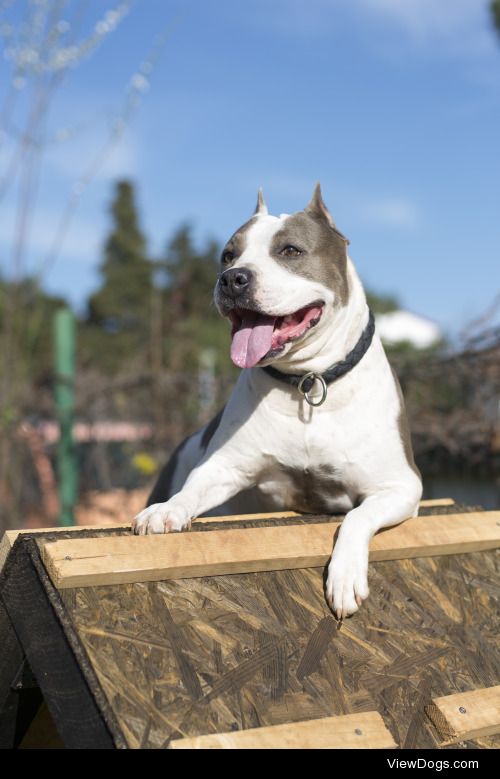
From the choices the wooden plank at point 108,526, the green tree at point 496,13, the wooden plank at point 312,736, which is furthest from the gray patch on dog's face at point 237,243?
the green tree at point 496,13

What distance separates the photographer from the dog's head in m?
2.73

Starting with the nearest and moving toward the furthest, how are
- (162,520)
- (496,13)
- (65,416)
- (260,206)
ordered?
(162,520)
(260,206)
(65,416)
(496,13)

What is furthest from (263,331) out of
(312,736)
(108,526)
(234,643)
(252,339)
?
(312,736)

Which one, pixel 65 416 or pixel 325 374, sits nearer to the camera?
pixel 325 374

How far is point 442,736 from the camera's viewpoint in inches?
84.4

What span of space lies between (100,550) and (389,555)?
37.9 inches

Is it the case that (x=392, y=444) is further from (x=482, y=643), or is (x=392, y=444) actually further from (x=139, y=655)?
(x=139, y=655)

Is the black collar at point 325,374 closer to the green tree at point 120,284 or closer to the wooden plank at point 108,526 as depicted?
the wooden plank at point 108,526

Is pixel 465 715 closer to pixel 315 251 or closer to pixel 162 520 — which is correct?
pixel 162 520

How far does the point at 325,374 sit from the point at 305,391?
93mm

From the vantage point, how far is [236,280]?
2729mm

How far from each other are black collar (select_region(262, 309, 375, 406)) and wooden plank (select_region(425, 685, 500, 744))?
3.58 ft

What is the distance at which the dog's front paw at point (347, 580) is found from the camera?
240 centimetres

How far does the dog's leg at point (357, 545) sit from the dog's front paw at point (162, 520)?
1.59 ft
